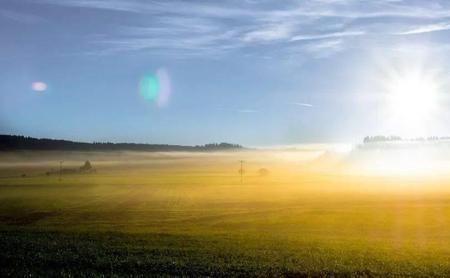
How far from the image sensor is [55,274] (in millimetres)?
30344

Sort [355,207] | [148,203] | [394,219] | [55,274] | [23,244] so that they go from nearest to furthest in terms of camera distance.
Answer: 1. [55,274]
2. [23,244]
3. [394,219]
4. [355,207]
5. [148,203]

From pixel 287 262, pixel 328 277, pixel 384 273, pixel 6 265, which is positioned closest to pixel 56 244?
pixel 6 265

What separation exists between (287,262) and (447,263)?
38.5ft

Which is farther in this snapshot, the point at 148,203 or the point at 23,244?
the point at 148,203

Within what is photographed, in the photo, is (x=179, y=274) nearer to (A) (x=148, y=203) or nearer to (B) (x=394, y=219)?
(B) (x=394, y=219)

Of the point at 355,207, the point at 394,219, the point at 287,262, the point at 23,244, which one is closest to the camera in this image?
the point at 287,262

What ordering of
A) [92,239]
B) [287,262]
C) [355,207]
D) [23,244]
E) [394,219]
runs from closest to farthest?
[287,262]
[23,244]
[92,239]
[394,219]
[355,207]

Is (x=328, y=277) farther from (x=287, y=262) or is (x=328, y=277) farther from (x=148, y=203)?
(x=148, y=203)

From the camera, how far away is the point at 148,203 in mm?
113000

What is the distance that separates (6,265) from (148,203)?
81231 mm

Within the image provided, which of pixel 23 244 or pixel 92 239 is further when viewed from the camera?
pixel 92 239

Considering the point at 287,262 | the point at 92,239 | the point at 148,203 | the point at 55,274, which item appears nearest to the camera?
the point at 55,274

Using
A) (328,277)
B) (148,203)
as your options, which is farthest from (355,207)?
(328,277)

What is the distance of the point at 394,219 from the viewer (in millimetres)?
79750
